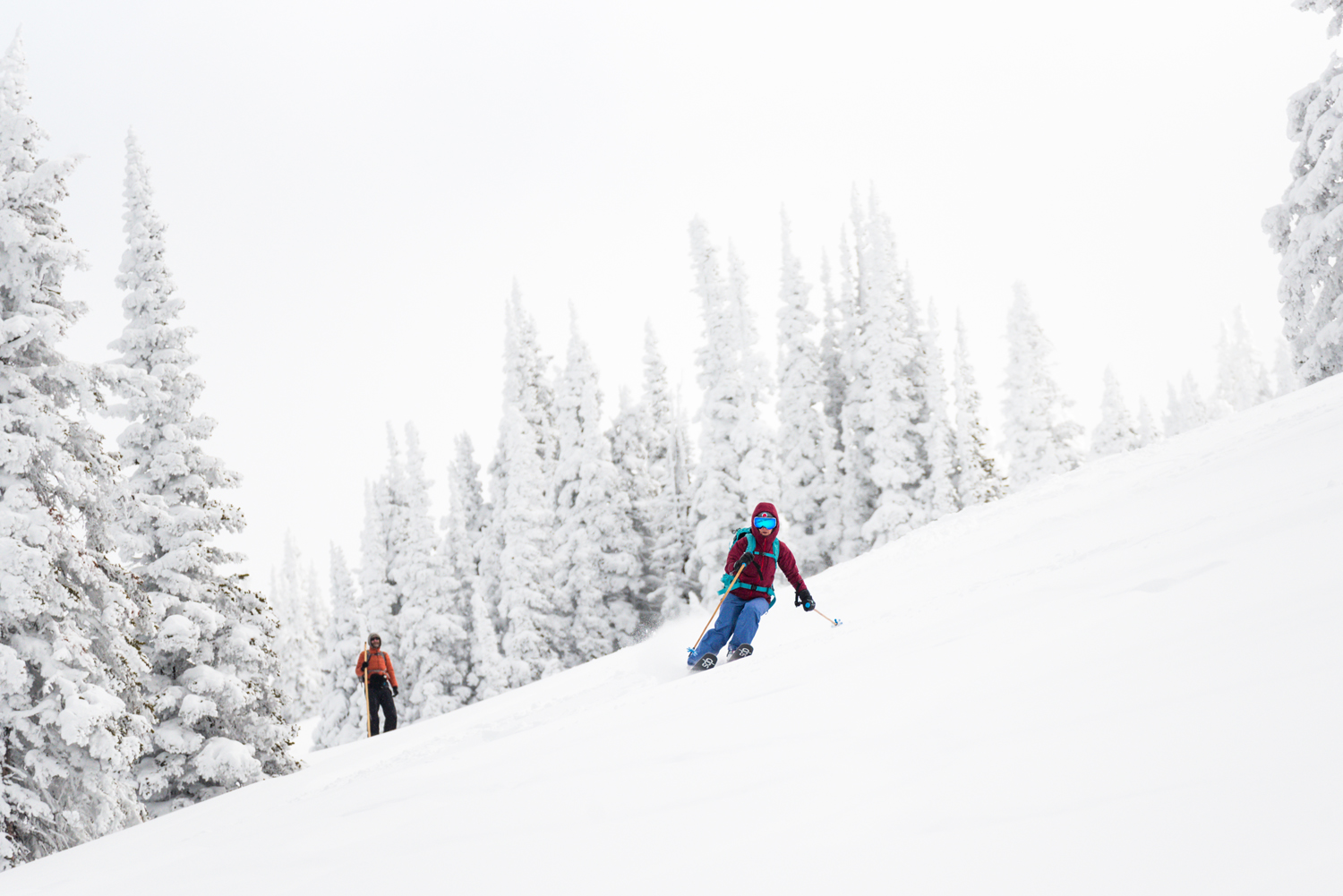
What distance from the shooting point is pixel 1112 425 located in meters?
44.4

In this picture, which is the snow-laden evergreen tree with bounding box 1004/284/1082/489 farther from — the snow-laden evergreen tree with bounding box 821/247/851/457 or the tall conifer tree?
the tall conifer tree

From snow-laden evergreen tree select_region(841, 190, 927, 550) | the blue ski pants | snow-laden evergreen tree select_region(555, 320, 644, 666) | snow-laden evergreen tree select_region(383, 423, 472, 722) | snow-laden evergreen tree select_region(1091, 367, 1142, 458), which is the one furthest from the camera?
snow-laden evergreen tree select_region(1091, 367, 1142, 458)

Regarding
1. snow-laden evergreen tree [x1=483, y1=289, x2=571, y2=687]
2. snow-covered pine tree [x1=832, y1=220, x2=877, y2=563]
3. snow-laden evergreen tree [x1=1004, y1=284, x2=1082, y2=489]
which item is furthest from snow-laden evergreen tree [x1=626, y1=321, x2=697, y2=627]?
snow-laden evergreen tree [x1=1004, y1=284, x2=1082, y2=489]

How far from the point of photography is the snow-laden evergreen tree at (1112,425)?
4384cm

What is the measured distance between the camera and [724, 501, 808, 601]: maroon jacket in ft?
31.1

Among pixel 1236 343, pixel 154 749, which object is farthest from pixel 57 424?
pixel 1236 343

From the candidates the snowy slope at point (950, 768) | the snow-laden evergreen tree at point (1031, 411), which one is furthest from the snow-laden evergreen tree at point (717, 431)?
the snowy slope at point (950, 768)

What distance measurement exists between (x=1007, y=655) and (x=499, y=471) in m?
39.2

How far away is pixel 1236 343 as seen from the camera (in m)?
68.2

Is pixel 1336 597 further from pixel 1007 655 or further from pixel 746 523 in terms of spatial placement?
pixel 746 523

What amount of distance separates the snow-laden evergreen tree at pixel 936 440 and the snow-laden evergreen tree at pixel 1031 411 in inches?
185

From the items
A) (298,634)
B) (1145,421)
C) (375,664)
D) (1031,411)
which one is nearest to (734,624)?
(375,664)

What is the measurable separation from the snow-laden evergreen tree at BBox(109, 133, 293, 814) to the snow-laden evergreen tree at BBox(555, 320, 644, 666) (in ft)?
65.0

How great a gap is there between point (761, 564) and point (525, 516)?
1077 inches
